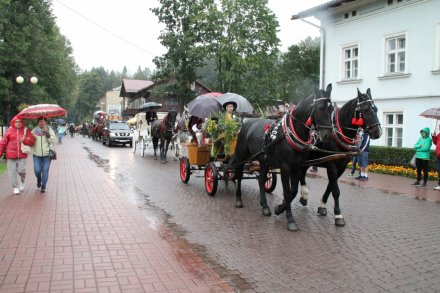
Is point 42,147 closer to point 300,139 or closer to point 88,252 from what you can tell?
point 88,252

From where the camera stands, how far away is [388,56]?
18203 millimetres

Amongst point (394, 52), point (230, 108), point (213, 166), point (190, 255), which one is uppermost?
point (394, 52)

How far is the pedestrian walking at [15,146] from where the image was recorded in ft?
32.9

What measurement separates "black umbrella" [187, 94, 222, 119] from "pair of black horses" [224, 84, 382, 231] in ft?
6.61

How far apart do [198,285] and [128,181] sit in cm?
840

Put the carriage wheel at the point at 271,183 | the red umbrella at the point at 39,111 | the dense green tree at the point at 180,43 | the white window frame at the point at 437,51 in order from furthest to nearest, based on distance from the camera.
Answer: the dense green tree at the point at 180,43 < the white window frame at the point at 437,51 < the carriage wheel at the point at 271,183 < the red umbrella at the point at 39,111

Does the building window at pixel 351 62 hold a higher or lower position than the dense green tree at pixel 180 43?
lower

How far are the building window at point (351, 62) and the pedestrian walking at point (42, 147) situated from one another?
14.4 m

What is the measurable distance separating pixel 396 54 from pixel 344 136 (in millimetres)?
11793

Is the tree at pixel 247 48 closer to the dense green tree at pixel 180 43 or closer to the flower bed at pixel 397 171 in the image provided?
the dense green tree at pixel 180 43

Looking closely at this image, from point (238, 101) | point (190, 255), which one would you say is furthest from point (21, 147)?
point (190, 255)

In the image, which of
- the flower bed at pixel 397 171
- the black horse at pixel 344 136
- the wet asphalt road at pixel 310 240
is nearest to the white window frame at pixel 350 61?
the flower bed at pixel 397 171

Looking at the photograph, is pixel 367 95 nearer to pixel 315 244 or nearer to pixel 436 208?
pixel 315 244

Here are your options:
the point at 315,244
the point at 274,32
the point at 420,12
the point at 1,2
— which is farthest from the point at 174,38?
the point at 315,244
